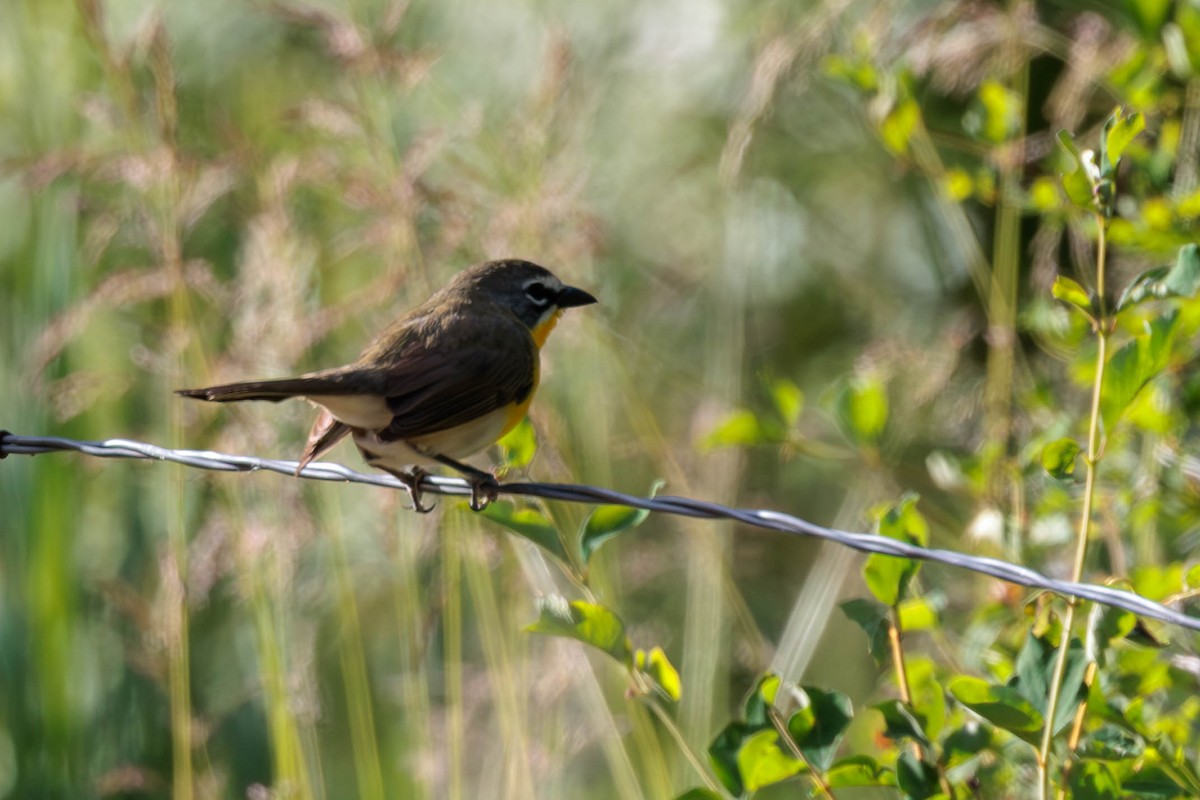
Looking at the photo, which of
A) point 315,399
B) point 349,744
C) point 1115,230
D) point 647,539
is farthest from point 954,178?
point 349,744

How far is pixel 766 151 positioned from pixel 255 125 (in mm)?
1724

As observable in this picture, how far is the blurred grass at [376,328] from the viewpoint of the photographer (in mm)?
2797

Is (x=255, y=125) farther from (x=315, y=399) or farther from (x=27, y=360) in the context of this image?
(x=315, y=399)

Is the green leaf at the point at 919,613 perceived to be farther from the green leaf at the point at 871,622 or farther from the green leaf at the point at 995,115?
the green leaf at the point at 995,115

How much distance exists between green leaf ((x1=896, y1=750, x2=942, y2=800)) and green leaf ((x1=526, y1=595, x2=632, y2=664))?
0.37 m

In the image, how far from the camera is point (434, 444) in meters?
2.42

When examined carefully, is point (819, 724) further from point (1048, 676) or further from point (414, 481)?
point (414, 481)

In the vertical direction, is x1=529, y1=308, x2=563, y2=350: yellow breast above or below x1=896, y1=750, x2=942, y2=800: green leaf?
above

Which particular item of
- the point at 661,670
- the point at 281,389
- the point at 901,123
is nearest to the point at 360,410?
the point at 281,389

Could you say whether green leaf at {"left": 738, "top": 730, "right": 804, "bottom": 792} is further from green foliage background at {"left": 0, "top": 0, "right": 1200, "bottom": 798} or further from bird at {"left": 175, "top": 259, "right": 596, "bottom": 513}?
bird at {"left": 175, "top": 259, "right": 596, "bottom": 513}

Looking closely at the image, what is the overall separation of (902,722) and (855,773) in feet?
0.28

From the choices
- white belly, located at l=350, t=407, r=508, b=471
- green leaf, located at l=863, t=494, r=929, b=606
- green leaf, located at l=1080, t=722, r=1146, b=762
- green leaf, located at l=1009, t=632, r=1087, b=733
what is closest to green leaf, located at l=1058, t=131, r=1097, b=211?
green leaf, located at l=863, t=494, r=929, b=606

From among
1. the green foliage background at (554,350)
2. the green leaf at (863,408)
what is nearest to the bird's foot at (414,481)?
the green foliage background at (554,350)

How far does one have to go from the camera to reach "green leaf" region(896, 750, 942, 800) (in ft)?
5.19
